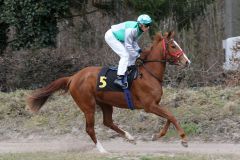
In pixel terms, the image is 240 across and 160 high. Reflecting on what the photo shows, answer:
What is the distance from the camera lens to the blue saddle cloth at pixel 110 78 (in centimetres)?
1213

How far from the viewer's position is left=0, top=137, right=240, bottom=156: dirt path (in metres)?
12.4

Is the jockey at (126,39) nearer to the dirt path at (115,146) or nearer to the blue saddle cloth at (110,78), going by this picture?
the blue saddle cloth at (110,78)

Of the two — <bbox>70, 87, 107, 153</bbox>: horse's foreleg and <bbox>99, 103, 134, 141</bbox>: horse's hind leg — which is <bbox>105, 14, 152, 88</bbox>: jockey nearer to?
<bbox>70, 87, 107, 153</bbox>: horse's foreleg

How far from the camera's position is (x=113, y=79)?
12227 millimetres

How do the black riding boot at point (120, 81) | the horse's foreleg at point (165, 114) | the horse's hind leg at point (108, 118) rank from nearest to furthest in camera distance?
1. the horse's foreleg at point (165, 114)
2. the black riding boot at point (120, 81)
3. the horse's hind leg at point (108, 118)

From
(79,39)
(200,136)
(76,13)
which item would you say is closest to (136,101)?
(200,136)

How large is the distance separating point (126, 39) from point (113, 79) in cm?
87

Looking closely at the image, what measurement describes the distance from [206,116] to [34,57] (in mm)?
7243

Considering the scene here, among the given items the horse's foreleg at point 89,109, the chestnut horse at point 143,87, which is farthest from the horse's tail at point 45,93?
the horse's foreleg at point 89,109

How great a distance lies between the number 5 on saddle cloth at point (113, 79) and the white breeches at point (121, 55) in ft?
0.46

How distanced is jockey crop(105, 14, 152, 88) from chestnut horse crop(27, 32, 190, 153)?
25 cm

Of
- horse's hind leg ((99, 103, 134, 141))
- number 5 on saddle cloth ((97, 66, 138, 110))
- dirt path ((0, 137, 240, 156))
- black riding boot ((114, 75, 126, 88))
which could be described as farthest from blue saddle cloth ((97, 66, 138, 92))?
dirt path ((0, 137, 240, 156))

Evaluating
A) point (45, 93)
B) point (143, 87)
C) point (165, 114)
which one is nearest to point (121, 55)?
point (143, 87)

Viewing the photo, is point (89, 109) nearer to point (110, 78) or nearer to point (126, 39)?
point (110, 78)
